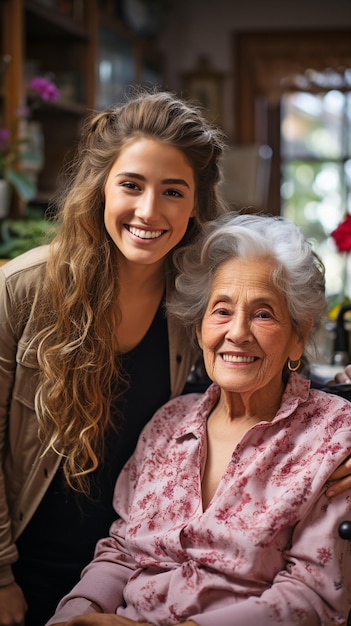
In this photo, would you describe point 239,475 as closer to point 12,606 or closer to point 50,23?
point 12,606

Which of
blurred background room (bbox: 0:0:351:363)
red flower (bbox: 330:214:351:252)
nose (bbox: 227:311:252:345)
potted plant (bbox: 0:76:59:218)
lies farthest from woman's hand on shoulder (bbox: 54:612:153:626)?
blurred background room (bbox: 0:0:351:363)

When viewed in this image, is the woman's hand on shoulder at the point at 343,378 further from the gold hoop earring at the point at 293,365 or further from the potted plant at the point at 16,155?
the potted plant at the point at 16,155

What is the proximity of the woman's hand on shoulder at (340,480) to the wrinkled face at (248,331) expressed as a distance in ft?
0.80

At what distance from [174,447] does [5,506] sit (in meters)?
0.45

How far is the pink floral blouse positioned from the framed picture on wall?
477 centimetres

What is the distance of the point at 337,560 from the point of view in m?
1.36

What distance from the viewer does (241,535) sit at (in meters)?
1.42

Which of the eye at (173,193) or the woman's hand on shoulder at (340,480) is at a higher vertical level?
the eye at (173,193)

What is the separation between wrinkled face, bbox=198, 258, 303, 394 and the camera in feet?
5.10

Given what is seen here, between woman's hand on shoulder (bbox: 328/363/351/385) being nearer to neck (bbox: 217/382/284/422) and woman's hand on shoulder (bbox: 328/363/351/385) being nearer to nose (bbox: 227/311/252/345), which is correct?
neck (bbox: 217/382/284/422)

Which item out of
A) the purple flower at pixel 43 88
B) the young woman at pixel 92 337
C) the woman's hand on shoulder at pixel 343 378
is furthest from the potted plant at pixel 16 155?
the woman's hand on shoulder at pixel 343 378

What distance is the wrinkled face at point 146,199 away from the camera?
1680 mm

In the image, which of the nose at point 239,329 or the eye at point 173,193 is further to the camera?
the eye at point 173,193

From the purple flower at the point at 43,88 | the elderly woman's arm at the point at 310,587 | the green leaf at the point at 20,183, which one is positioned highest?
the purple flower at the point at 43,88
